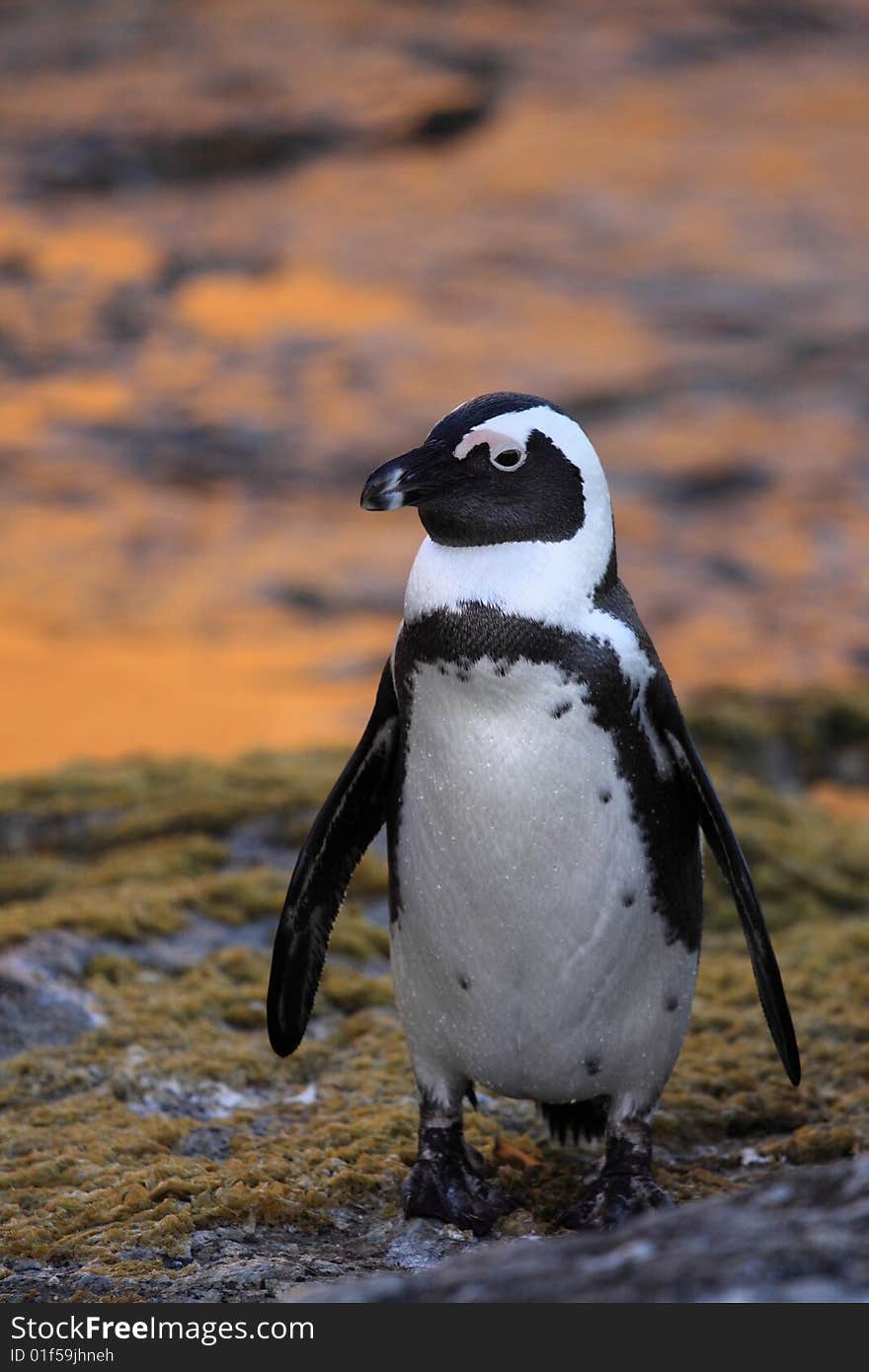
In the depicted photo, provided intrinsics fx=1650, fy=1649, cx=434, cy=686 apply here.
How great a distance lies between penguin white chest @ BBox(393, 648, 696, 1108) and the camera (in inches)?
136

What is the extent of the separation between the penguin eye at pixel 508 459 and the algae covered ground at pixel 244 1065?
166cm

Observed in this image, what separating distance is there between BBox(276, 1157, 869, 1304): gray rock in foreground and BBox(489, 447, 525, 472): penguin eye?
168cm

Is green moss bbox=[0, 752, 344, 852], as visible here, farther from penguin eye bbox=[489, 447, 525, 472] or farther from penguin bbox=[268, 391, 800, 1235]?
penguin eye bbox=[489, 447, 525, 472]

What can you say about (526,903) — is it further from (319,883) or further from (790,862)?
(790,862)

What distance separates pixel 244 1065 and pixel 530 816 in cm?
157

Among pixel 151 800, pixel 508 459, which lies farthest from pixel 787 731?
pixel 508 459

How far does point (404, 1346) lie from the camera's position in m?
2.02

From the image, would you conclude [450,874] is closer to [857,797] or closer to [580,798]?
[580,798]

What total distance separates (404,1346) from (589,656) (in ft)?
5.53

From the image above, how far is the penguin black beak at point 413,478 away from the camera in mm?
3352

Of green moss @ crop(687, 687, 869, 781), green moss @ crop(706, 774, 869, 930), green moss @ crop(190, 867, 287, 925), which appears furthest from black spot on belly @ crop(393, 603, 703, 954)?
green moss @ crop(687, 687, 869, 781)

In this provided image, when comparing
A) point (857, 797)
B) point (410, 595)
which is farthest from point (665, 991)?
point (857, 797)

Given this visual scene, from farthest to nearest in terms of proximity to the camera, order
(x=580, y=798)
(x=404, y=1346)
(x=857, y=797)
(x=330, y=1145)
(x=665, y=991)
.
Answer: (x=857, y=797)
(x=330, y=1145)
(x=665, y=991)
(x=580, y=798)
(x=404, y=1346)

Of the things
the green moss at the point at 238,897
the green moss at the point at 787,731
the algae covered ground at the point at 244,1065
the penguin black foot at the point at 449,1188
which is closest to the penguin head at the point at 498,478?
the penguin black foot at the point at 449,1188
